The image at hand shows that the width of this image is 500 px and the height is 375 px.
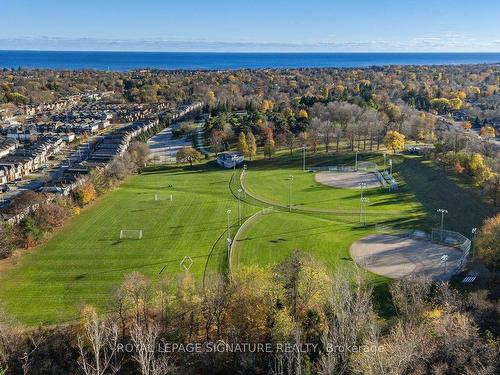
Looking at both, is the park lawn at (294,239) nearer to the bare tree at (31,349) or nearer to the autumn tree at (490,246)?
the autumn tree at (490,246)

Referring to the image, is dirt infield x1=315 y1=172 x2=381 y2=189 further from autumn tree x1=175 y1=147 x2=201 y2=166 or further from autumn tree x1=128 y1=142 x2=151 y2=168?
autumn tree x1=128 y1=142 x2=151 y2=168

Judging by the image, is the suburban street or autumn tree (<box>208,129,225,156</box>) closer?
autumn tree (<box>208,129,225,156</box>)

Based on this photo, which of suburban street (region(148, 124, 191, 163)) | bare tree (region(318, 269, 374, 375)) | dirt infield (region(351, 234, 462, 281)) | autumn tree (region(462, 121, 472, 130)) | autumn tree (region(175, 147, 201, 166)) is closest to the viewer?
bare tree (region(318, 269, 374, 375))

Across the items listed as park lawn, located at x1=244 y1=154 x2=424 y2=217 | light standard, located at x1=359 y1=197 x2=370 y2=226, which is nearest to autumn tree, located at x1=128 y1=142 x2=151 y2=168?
park lawn, located at x1=244 y1=154 x2=424 y2=217

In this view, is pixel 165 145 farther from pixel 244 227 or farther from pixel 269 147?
pixel 244 227

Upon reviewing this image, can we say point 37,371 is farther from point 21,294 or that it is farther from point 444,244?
point 444,244
